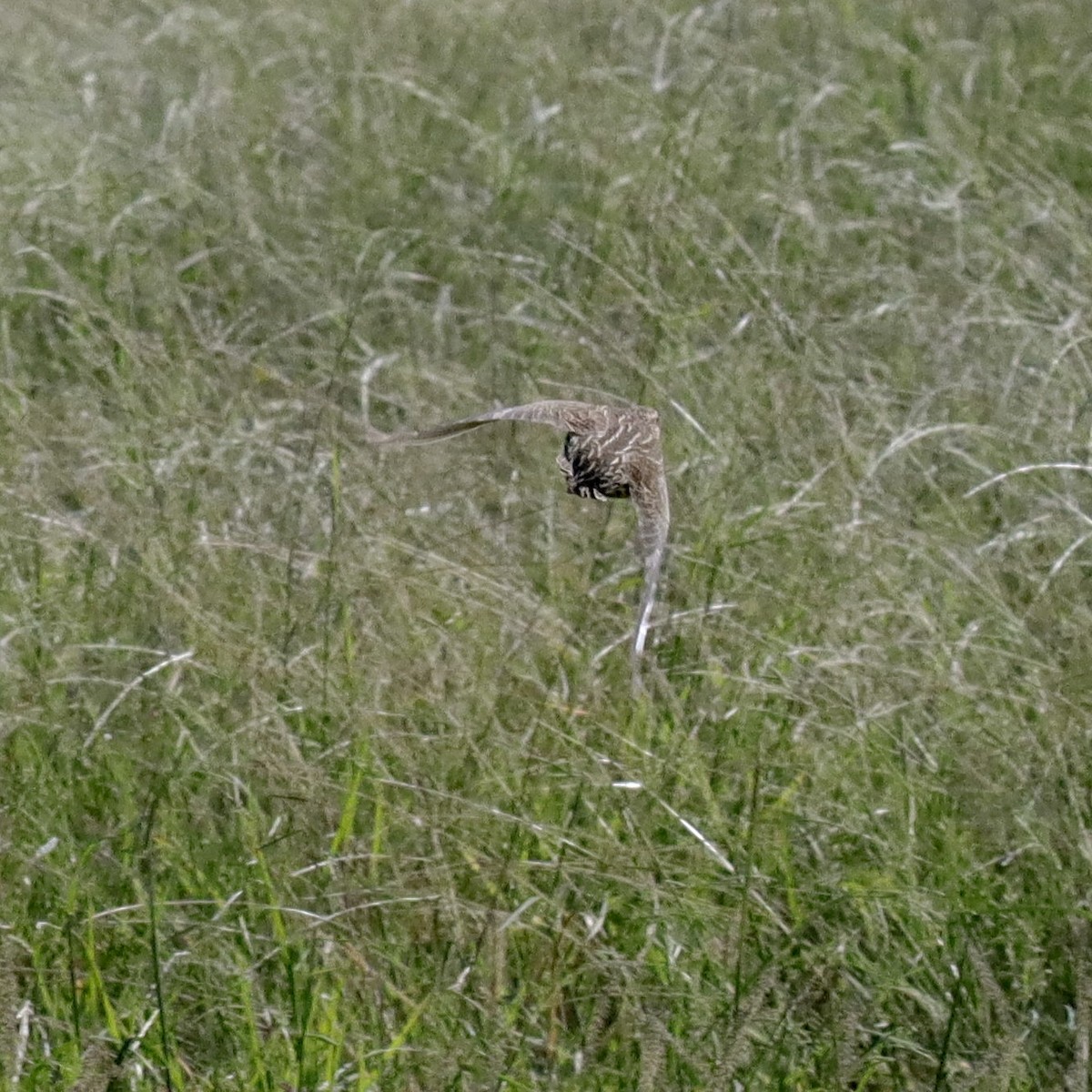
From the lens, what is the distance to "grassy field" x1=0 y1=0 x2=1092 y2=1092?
6.48 ft

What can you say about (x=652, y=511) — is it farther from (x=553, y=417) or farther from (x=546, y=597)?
(x=546, y=597)

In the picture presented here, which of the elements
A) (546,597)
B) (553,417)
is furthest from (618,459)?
(546,597)

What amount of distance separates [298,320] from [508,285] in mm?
363

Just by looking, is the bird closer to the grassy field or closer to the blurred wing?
the blurred wing

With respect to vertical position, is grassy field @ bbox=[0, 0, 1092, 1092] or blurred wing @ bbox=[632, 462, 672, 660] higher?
blurred wing @ bbox=[632, 462, 672, 660]

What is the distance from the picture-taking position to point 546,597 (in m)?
2.61

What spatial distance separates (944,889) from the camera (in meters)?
2.08

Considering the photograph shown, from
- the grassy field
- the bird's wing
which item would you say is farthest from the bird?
the grassy field

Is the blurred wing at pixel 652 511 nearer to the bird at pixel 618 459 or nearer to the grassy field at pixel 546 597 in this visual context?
the bird at pixel 618 459

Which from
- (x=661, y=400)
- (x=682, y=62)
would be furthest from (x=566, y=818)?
(x=682, y=62)

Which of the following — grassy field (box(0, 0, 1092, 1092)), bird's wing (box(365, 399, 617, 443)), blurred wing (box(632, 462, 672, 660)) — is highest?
blurred wing (box(632, 462, 672, 660))

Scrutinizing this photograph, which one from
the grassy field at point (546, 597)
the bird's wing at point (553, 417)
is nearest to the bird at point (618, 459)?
the bird's wing at point (553, 417)

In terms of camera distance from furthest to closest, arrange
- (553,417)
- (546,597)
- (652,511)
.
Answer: (546,597)
(553,417)
(652,511)

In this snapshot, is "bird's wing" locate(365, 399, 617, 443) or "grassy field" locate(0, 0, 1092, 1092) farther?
"bird's wing" locate(365, 399, 617, 443)
